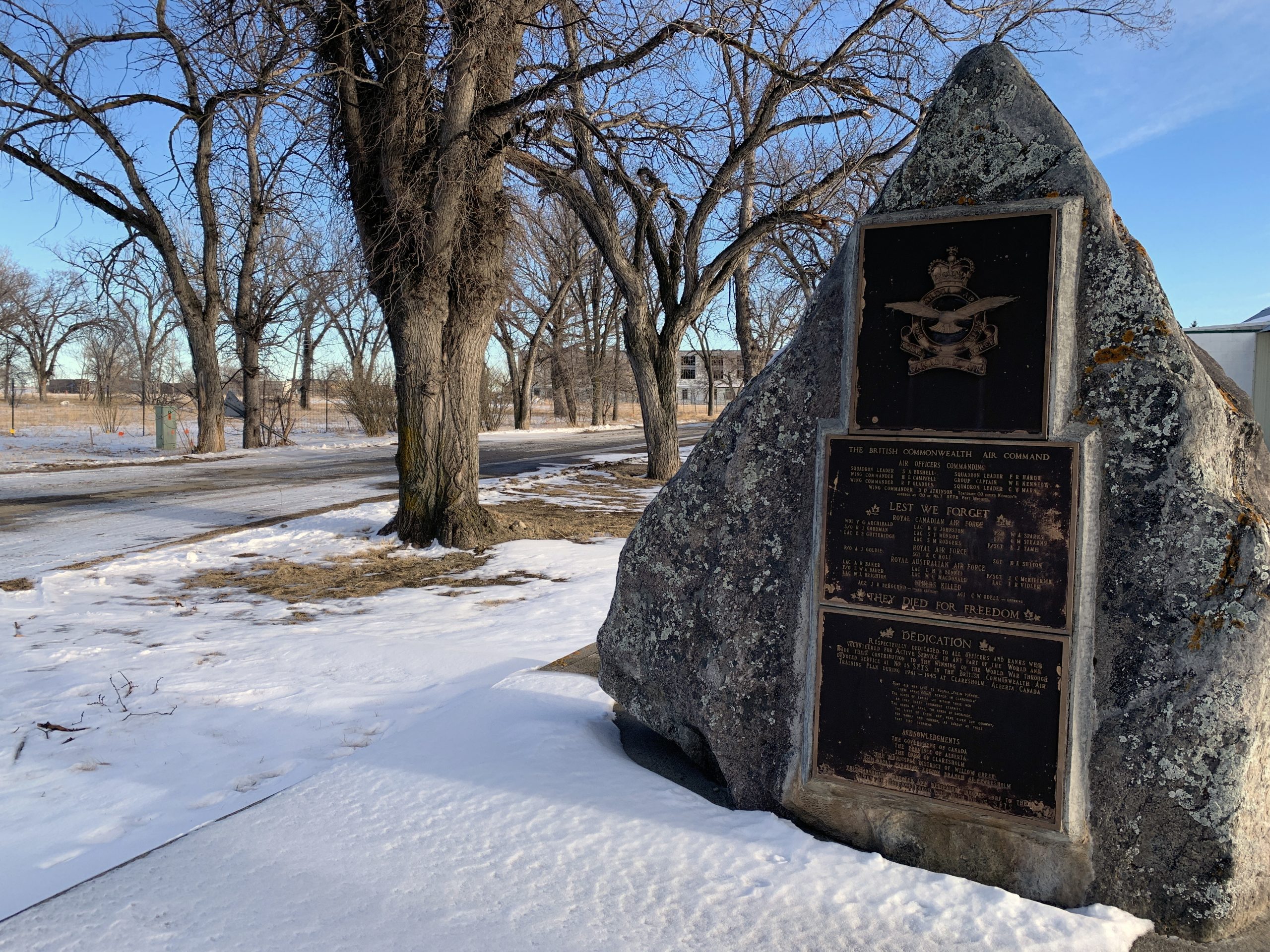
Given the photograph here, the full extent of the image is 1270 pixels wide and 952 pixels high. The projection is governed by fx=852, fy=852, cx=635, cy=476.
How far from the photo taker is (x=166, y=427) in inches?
854

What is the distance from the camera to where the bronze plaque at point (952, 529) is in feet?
8.32

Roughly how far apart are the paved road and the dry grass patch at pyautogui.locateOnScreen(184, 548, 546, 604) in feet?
4.87

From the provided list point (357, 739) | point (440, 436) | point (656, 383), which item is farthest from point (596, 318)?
point (357, 739)

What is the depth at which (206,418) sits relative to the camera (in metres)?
19.8

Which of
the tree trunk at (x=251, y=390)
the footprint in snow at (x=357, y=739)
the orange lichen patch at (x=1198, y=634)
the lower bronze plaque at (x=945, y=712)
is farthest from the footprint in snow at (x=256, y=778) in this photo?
the tree trunk at (x=251, y=390)

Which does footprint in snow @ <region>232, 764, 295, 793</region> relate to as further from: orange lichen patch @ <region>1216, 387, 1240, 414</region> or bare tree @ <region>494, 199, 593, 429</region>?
bare tree @ <region>494, 199, 593, 429</region>

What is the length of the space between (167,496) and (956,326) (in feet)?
38.4

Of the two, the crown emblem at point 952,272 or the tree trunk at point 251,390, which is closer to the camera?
the crown emblem at point 952,272

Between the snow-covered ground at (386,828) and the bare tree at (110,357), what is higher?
the bare tree at (110,357)

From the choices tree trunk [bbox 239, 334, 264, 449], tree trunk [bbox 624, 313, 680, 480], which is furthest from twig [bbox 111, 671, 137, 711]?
tree trunk [bbox 239, 334, 264, 449]

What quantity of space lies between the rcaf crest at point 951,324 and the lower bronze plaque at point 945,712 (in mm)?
831

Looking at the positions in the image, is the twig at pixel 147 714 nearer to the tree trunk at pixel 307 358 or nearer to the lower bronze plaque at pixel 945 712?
the lower bronze plaque at pixel 945 712

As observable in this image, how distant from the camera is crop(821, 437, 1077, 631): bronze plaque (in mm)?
2537

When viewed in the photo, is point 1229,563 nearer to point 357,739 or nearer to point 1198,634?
point 1198,634
